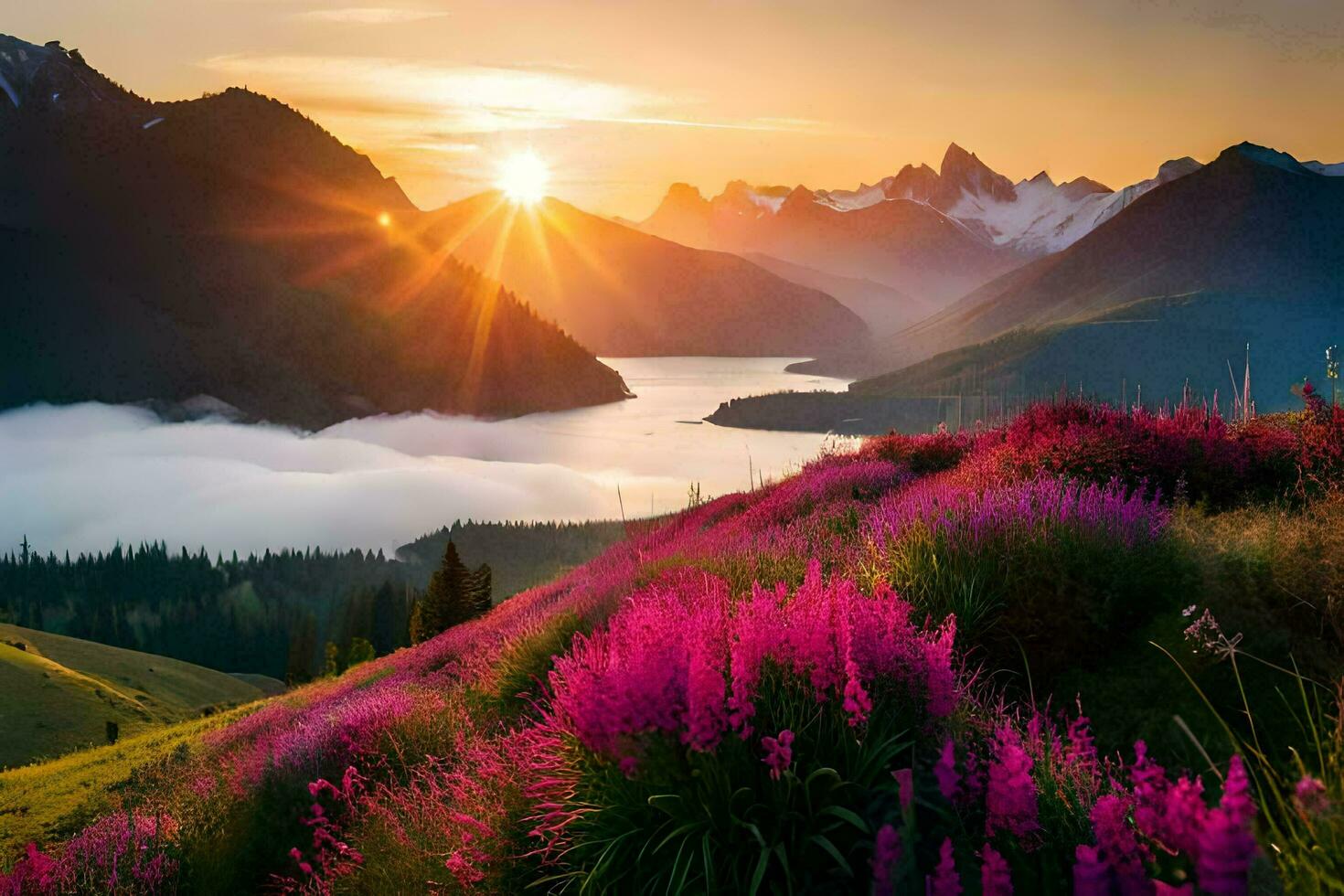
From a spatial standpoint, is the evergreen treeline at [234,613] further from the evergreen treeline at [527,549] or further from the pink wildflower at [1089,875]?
the pink wildflower at [1089,875]

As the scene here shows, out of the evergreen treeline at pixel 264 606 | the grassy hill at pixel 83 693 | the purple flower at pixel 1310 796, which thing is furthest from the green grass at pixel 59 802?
the evergreen treeline at pixel 264 606

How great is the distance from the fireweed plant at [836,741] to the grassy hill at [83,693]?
53.1 metres

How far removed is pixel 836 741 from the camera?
425cm

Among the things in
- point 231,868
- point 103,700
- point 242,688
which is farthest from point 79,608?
point 231,868

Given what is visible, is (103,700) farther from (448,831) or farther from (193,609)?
(193,609)

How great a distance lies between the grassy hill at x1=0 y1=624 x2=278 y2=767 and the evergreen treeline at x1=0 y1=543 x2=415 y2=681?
664 inches

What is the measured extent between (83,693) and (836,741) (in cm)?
7654

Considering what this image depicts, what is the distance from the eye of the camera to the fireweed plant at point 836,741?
3379mm

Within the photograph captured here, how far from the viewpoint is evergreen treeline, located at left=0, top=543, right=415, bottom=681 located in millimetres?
116000

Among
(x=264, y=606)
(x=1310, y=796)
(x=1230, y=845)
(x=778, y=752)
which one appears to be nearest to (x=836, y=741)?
(x=778, y=752)

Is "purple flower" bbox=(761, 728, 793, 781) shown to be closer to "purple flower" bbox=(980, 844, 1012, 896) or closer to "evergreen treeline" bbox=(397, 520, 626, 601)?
"purple flower" bbox=(980, 844, 1012, 896)

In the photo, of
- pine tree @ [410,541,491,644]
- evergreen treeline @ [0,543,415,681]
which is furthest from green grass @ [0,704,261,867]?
evergreen treeline @ [0,543,415,681]

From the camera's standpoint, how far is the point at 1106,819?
115 inches

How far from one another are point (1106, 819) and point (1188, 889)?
92cm
